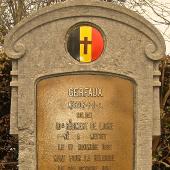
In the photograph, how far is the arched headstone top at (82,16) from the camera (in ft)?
19.0

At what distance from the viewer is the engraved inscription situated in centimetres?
575

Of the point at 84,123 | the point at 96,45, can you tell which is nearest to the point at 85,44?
the point at 96,45

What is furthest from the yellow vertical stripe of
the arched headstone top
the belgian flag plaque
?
the arched headstone top

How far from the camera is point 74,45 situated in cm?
583

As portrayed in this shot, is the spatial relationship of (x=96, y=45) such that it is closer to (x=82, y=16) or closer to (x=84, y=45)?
(x=84, y=45)

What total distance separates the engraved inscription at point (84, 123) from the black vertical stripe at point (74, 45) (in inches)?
9.9

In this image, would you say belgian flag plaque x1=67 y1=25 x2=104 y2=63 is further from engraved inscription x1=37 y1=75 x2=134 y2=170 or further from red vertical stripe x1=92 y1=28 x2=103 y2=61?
engraved inscription x1=37 y1=75 x2=134 y2=170

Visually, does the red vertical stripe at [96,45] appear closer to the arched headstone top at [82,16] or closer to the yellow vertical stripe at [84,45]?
the yellow vertical stripe at [84,45]

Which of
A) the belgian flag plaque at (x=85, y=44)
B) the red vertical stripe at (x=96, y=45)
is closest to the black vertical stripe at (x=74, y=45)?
the belgian flag plaque at (x=85, y=44)

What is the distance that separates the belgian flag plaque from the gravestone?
1 centimetres

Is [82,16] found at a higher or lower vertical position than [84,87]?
higher

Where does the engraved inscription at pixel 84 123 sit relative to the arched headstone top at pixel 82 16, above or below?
below

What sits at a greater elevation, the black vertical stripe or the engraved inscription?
the black vertical stripe

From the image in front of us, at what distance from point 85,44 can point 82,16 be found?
1.05 ft
